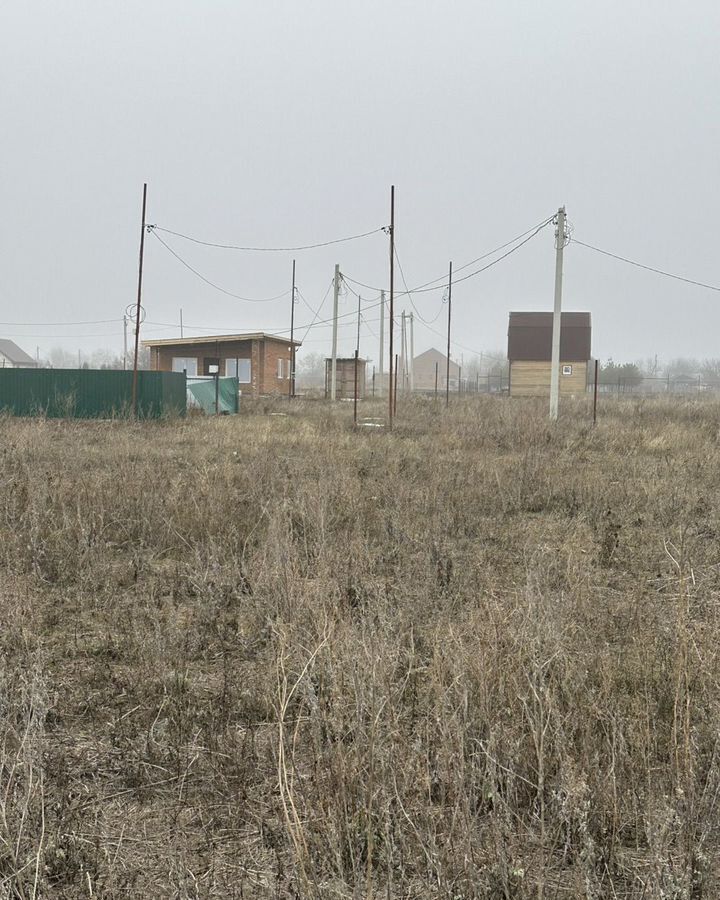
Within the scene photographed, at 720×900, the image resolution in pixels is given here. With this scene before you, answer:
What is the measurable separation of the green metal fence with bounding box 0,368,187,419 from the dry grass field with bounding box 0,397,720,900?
1221 centimetres

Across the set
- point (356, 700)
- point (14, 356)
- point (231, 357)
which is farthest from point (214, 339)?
point (14, 356)

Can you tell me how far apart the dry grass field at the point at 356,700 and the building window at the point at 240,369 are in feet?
95.6

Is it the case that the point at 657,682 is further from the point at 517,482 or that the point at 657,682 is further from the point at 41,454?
the point at 41,454

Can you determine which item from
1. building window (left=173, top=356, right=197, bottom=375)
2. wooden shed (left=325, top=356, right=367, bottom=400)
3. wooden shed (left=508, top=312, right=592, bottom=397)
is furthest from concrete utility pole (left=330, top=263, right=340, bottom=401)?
wooden shed (left=508, top=312, right=592, bottom=397)

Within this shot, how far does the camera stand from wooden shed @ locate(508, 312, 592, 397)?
42.3m

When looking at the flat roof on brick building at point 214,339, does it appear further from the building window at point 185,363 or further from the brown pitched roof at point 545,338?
the brown pitched roof at point 545,338

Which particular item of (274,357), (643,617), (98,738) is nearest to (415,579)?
(643,617)

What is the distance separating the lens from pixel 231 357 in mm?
36500

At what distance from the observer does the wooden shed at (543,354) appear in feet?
139

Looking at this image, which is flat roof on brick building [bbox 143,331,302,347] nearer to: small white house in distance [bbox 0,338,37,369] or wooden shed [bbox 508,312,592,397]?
wooden shed [bbox 508,312,592,397]

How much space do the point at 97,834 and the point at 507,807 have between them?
4.30 feet

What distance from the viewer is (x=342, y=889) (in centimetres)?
197

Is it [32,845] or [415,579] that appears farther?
[415,579]

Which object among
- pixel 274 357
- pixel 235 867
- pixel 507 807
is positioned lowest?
pixel 235 867
